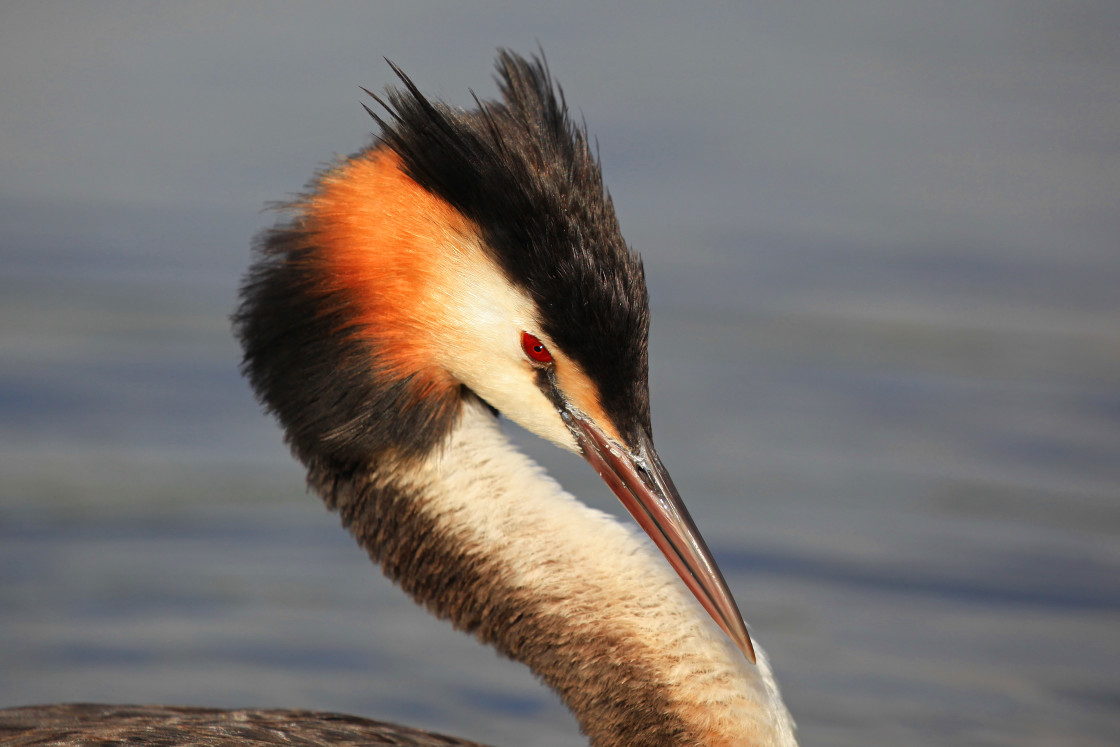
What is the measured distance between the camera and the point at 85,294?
8477 millimetres

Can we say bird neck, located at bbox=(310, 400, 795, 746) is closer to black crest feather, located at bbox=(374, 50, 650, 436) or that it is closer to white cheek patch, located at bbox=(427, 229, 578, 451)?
white cheek patch, located at bbox=(427, 229, 578, 451)

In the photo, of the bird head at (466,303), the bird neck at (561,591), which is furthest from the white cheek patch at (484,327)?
the bird neck at (561,591)

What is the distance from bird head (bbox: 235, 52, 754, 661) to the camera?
376 cm

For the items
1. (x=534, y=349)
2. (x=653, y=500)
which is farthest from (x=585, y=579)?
(x=534, y=349)

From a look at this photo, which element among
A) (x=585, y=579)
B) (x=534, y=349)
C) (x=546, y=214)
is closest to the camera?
(x=546, y=214)

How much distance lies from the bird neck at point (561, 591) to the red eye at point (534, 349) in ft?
1.10

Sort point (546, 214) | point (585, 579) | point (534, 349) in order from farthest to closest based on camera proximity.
A: 1. point (585, 579)
2. point (534, 349)
3. point (546, 214)

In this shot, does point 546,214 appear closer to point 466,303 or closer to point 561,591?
point 466,303

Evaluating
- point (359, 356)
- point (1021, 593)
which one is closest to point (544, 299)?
point (359, 356)

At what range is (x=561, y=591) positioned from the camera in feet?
13.5

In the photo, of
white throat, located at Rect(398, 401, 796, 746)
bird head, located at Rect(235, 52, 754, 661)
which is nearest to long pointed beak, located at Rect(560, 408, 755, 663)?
bird head, located at Rect(235, 52, 754, 661)

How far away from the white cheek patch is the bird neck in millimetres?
202

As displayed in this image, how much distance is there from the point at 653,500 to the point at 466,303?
0.72 m

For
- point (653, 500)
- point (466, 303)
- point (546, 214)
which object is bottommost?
point (653, 500)
